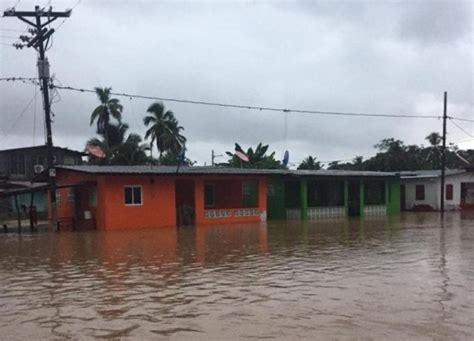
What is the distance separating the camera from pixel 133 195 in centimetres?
2808

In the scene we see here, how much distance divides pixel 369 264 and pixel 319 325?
6.15 meters

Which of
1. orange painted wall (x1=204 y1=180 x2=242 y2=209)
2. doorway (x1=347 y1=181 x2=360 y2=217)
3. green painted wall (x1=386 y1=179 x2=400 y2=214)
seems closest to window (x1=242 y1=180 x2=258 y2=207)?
orange painted wall (x1=204 y1=180 x2=242 y2=209)

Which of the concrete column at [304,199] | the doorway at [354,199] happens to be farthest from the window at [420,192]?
the concrete column at [304,199]

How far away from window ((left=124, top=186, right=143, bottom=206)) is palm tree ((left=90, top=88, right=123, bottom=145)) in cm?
2195

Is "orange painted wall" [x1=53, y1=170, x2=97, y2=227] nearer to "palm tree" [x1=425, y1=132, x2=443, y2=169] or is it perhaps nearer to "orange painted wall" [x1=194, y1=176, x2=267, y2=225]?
"orange painted wall" [x1=194, y1=176, x2=267, y2=225]

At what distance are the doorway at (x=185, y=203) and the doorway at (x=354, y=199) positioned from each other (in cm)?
1110

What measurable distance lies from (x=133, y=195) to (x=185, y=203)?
15.4ft

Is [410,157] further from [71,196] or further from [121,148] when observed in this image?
[71,196]

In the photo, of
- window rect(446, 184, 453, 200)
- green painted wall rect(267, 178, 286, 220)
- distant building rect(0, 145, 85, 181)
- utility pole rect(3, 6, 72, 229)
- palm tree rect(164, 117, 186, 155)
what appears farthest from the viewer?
palm tree rect(164, 117, 186, 155)

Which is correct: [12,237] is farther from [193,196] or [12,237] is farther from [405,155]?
[405,155]

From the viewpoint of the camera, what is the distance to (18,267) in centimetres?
1438

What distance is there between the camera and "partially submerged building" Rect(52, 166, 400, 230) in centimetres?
2762

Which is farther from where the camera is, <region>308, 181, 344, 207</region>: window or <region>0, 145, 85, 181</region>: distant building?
<region>0, 145, 85, 181</region>: distant building

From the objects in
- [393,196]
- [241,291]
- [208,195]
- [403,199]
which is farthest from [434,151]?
[241,291]
